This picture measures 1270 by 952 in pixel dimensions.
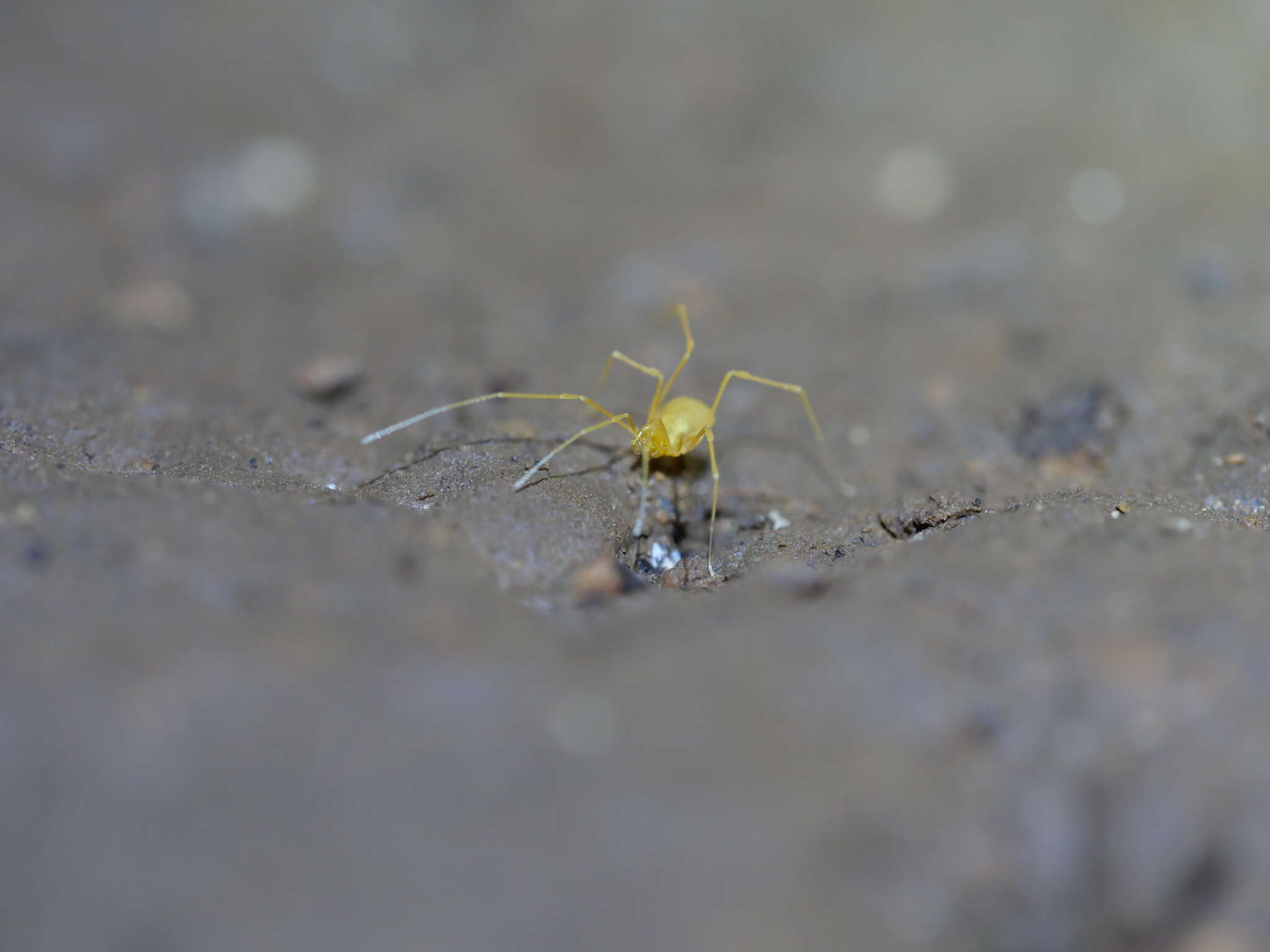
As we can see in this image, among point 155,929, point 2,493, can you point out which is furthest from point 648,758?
point 2,493

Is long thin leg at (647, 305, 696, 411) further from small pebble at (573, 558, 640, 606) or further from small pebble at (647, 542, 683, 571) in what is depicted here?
small pebble at (573, 558, 640, 606)

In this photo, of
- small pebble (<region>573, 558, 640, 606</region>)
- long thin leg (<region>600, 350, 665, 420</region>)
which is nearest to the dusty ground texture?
small pebble (<region>573, 558, 640, 606</region>)

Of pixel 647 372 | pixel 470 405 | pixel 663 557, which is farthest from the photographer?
pixel 647 372

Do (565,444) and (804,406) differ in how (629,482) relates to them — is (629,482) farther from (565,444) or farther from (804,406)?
(804,406)

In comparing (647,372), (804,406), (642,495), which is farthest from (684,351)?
(642,495)

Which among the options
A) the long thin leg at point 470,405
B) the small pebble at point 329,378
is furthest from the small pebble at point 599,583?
the small pebble at point 329,378

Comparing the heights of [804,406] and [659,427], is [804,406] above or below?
above

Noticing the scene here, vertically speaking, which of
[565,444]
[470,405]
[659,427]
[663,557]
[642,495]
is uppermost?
[470,405]

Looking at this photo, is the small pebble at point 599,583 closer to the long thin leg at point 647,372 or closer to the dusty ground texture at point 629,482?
the dusty ground texture at point 629,482
